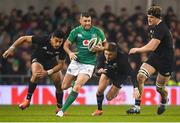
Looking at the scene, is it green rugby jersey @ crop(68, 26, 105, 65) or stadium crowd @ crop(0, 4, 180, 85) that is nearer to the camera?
green rugby jersey @ crop(68, 26, 105, 65)

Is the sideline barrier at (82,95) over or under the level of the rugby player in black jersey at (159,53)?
under

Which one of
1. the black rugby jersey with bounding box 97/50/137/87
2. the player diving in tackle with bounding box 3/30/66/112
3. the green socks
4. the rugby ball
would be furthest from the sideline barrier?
the green socks

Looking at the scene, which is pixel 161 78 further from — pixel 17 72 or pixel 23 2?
pixel 23 2

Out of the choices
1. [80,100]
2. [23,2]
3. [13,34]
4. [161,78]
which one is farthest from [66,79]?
[23,2]

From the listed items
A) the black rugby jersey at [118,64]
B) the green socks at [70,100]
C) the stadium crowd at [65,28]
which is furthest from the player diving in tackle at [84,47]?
the stadium crowd at [65,28]

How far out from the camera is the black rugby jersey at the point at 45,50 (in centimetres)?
1692

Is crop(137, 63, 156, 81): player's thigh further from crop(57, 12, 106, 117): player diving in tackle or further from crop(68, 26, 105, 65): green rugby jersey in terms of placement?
crop(68, 26, 105, 65): green rugby jersey

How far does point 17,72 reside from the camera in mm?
23891

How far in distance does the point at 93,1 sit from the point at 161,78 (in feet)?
40.9

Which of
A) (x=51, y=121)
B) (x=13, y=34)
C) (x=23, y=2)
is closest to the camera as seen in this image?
(x=51, y=121)

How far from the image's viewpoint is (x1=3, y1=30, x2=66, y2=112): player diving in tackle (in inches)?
660

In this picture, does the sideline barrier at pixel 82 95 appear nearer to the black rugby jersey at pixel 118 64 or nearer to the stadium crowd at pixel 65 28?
the stadium crowd at pixel 65 28

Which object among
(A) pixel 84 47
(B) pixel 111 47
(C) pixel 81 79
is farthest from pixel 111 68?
(C) pixel 81 79

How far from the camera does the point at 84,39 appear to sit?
54.7ft
